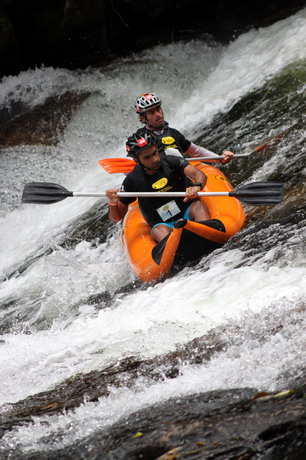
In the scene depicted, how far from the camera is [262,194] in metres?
5.21

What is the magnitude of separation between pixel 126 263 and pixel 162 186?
985mm

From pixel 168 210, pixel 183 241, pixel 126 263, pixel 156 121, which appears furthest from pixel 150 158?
pixel 126 263

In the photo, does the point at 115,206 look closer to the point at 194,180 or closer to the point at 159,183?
the point at 159,183

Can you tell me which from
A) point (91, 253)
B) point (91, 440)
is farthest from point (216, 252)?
point (91, 440)

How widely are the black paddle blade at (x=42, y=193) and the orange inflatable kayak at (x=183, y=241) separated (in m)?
0.78

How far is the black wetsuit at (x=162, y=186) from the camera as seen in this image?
5.49 meters

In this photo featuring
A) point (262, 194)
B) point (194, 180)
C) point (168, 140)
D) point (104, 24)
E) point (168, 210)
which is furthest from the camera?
point (104, 24)

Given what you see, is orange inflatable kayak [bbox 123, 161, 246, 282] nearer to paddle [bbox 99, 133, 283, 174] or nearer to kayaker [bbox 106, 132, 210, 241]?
kayaker [bbox 106, 132, 210, 241]

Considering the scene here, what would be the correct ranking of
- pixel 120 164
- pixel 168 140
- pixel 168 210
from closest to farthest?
pixel 168 210
pixel 168 140
pixel 120 164

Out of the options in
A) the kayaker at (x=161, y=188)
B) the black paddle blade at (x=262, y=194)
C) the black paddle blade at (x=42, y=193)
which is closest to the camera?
the black paddle blade at (x=262, y=194)

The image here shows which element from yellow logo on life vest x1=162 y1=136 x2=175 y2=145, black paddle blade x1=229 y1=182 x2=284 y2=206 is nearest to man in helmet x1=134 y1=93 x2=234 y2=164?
yellow logo on life vest x1=162 y1=136 x2=175 y2=145

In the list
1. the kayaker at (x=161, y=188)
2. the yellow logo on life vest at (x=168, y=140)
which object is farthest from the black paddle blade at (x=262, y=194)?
the yellow logo on life vest at (x=168, y=140)

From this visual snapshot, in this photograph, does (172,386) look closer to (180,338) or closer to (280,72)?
(180,338)

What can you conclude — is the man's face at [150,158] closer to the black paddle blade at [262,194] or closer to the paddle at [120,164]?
the black paddle blade at [262,194]
